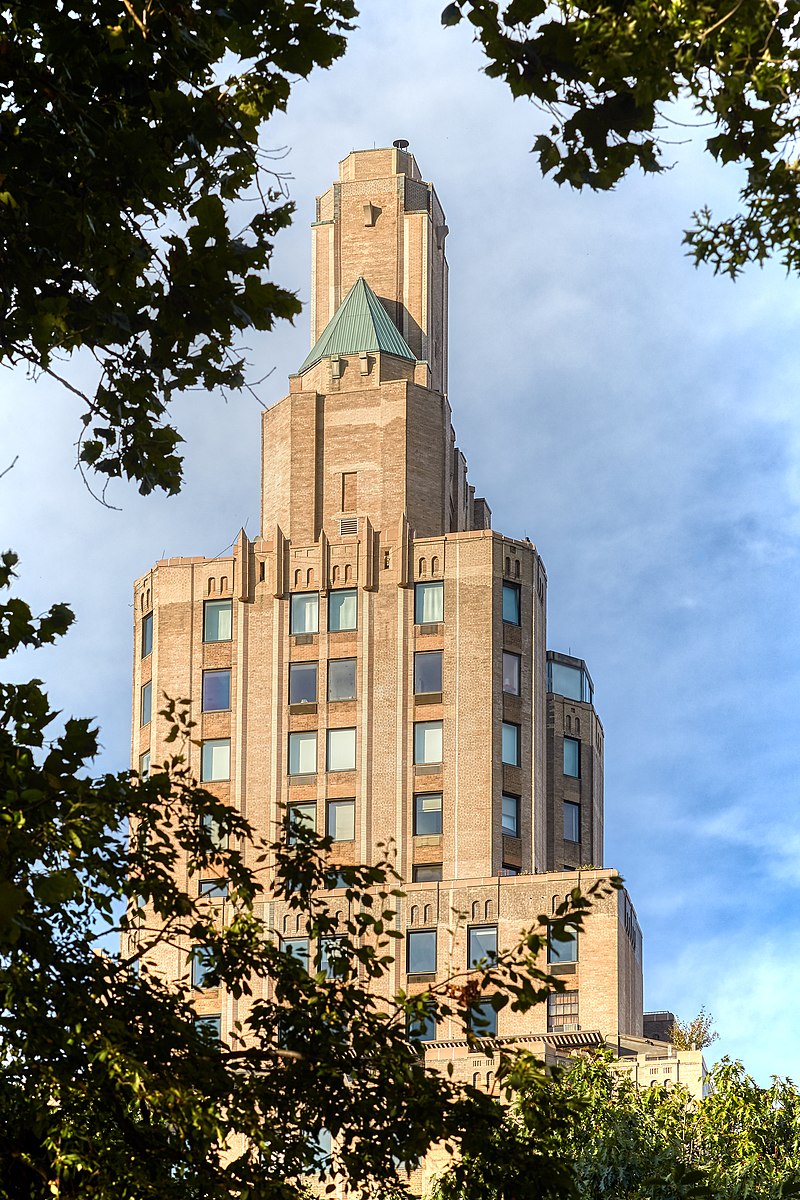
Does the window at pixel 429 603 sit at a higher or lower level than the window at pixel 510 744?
higher

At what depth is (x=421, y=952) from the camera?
72.9 metres

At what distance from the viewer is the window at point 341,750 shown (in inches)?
3118

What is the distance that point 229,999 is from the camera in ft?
240

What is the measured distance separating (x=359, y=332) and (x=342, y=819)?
79.6 feet

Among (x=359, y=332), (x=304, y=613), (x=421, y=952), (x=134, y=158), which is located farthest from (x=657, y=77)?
(x=359, y=332)

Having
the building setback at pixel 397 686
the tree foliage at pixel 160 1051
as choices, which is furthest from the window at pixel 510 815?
the tree foliage at pixel 160 1051

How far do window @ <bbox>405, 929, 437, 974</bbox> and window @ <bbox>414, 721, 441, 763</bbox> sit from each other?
819cm

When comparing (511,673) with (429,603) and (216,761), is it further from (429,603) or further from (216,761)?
(216,761)

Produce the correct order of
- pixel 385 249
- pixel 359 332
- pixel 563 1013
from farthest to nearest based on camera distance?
pixel 385 249
pixel 359 332
pixel 563 1013

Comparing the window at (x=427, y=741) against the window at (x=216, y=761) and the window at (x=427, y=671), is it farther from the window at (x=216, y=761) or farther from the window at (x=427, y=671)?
the window at (x=216, y=761)

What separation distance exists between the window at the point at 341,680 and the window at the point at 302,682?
699 mm

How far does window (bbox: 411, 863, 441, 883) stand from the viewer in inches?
3012

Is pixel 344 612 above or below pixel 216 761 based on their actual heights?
above

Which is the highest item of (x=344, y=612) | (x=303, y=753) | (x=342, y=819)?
(x=344, y=612)
